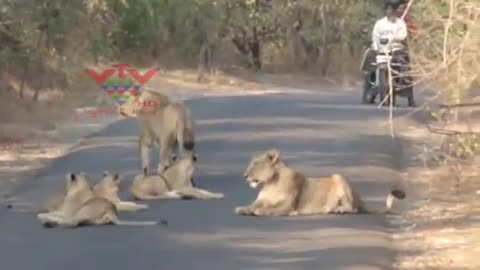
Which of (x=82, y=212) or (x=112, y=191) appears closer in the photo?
(x=82, y=212)

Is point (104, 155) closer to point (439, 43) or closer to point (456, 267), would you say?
point (439, 43)

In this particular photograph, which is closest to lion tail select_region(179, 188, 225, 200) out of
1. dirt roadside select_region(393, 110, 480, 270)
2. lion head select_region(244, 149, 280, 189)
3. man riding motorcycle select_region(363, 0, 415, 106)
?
lion head select_region(244, 149, 280, 189)

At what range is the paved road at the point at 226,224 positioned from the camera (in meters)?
11.3

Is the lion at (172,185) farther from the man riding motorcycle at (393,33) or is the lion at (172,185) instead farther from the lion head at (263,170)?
the man riding motorcycle at (393,33)

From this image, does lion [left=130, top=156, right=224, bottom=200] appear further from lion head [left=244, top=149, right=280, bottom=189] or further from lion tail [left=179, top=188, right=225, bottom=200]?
lion head [left=244, top=149, right=280, bottom=189]

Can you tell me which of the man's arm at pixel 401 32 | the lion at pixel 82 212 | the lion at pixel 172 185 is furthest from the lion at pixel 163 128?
the man's arm at pixel 401 32

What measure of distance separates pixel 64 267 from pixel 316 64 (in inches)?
1390

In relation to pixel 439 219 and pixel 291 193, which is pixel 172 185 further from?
pixel 439 219

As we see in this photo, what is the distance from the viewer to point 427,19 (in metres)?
14.3

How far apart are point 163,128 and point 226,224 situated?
3143 millimetres

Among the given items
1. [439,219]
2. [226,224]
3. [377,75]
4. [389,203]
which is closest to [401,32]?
[377,75]

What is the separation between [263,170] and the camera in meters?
13.8

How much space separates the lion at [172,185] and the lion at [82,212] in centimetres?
145

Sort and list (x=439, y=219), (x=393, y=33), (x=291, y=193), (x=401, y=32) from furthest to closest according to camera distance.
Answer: (x=393, y=33) → (x=401, y=32) → (x=439, y=219) → (x=291, y=193)
